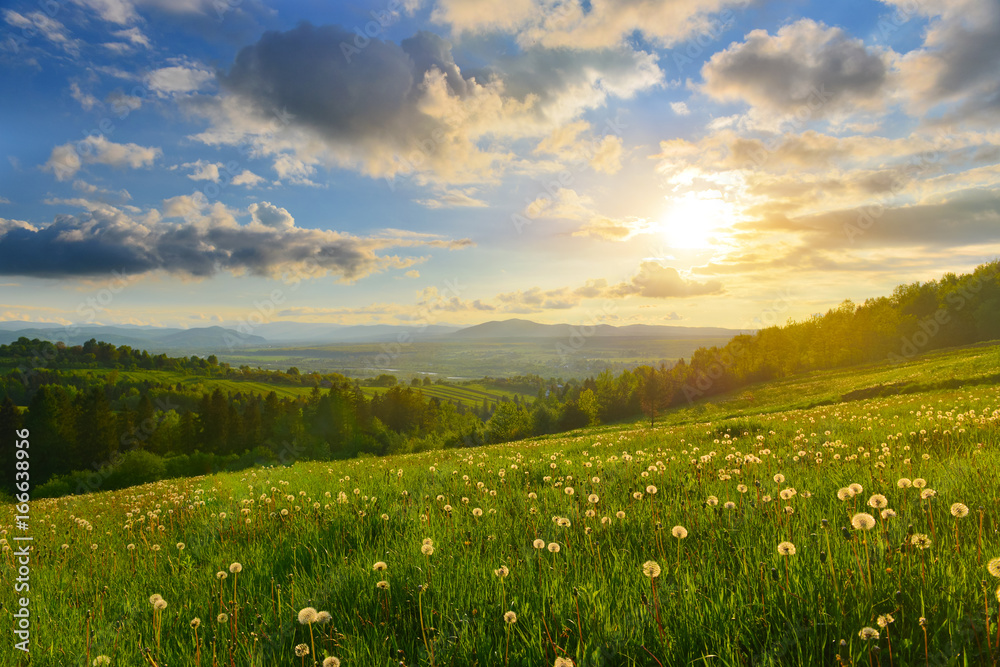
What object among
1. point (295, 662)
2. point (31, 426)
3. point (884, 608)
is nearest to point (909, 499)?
point (884, 608)

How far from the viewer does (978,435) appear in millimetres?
7332

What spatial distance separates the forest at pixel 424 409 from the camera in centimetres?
7656

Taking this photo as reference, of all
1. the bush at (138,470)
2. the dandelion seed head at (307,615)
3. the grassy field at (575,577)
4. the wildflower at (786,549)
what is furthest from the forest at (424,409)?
the wildflower at (786,549)

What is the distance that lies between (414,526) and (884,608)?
3853mm

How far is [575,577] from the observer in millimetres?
3049

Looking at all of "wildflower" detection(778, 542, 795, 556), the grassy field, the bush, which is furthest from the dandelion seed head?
the bush

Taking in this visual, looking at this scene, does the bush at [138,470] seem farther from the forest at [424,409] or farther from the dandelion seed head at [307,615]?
the dandelion seed head at [307,615]

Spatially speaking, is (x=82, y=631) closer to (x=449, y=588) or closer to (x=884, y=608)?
(x=449, y=588)

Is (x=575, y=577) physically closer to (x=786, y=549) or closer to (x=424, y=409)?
(x=786, y=549)

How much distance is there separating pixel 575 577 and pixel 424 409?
348 feet

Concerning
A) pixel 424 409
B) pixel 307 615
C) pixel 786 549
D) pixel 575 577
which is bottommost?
pixel 424 409

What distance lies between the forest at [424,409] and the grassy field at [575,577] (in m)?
74.6

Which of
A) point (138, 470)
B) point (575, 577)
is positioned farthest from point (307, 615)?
point (138, 470)

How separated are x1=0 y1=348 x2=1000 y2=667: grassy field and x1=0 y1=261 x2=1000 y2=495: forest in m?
74.6
